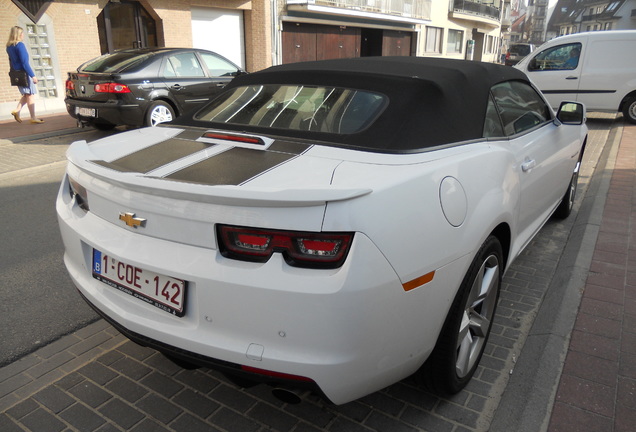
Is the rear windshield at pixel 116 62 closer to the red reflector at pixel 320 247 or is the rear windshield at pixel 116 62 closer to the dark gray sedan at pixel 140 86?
the dark gray sedan at pixel 140 86

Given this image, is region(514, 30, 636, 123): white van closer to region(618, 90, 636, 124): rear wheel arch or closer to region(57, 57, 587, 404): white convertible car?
region(618, 90, 636, 124): rear wheel arch

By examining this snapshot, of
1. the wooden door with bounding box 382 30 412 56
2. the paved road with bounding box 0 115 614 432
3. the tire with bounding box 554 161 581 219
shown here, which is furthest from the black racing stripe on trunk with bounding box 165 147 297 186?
the wooden door with bounding box 382 30 412 56

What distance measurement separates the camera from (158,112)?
9.17m

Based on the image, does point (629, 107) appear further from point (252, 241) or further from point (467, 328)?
point (252, 241)

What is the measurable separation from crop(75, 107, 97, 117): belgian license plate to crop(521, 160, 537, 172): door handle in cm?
768

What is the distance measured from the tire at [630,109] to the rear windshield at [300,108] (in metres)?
11.7

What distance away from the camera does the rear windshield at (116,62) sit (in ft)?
29.4

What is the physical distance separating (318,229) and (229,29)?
20227 millimetres

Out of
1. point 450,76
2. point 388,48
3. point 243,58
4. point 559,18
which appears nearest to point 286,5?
point 243,58

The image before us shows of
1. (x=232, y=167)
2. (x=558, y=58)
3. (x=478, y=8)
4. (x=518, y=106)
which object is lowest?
(x=232, y=167)

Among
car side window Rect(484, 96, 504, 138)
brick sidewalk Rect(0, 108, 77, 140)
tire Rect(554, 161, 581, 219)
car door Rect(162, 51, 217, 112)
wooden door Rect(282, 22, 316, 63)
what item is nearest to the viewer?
car side window Rect(484, 96, 504, 138)

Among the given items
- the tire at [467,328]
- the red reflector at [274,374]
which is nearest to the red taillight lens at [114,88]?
the tire at [467,328]

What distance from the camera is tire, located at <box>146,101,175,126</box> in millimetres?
8945

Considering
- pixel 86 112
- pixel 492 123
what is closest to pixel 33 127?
pixel 86 112
